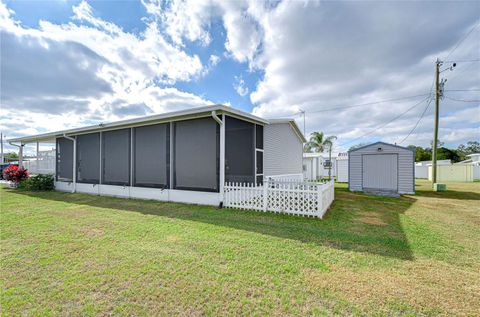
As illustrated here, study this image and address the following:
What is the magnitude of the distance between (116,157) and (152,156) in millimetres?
2257

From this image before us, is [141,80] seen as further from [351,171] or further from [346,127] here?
[346,127]

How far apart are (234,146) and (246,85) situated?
833cm

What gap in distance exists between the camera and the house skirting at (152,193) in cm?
685

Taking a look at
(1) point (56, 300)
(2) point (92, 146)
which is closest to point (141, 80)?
(2) point (92, 146)

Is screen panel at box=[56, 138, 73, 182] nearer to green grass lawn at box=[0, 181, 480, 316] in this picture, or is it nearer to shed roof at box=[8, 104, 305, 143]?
shed roof at box=[8, 104, 305, 143]

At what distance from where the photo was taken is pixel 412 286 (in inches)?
94.1

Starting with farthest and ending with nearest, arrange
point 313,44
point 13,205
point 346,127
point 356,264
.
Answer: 1. point 346,127
2. point 313,44
3. point 13,205
4. point 356,264

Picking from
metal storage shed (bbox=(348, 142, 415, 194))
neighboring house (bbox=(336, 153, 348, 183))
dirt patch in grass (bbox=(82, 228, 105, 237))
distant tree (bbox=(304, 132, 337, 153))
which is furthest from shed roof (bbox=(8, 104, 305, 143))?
distant tree (bbox=(304, 132, 337, 153))

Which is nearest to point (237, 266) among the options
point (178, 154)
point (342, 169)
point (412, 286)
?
point (412, 286)

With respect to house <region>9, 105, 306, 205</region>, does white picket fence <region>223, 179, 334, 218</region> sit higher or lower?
lower

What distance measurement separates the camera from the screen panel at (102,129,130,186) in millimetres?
8695

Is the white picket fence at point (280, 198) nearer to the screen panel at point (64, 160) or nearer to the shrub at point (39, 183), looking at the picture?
the screen panel at point (64, 160)

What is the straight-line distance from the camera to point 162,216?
18.1ft

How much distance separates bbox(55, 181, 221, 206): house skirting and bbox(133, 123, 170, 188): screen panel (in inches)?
10.8
